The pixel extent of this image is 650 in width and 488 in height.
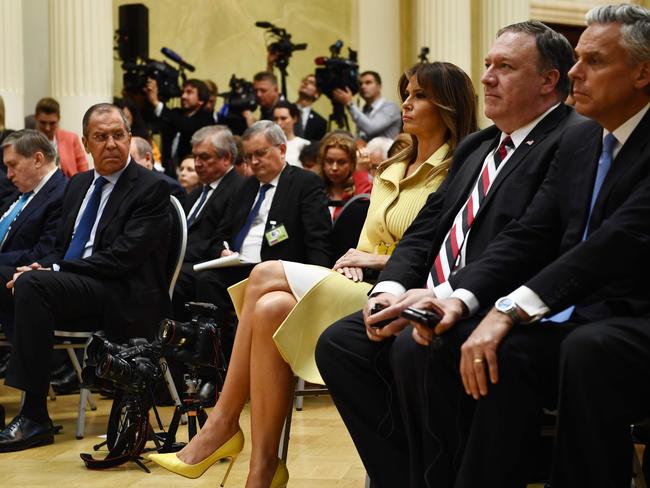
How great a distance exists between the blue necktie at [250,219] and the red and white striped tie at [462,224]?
2965 mm

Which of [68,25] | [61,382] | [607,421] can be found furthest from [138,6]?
[607,421]

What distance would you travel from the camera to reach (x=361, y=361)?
3008 mm

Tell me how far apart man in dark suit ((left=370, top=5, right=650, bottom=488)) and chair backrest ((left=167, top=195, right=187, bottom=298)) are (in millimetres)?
2500

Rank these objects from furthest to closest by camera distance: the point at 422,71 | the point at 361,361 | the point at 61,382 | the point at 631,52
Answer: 1. the point at 61,382
2. the point at 422,71
3. the point at 361,361
4. the point at 631,52

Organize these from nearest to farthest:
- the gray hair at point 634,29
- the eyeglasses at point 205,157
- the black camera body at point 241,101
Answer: the gray hair at point 634,29, the eyeglasses at point 205,157, the black camera body at point 241,101

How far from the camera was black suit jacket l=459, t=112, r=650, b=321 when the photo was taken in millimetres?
2582

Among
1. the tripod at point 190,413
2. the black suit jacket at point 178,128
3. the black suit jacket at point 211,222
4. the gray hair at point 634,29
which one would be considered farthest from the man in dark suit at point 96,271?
the black suit jacket at point 178,128

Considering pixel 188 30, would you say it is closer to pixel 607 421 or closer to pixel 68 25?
pixel 68 25

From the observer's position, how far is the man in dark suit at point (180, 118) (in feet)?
29.9

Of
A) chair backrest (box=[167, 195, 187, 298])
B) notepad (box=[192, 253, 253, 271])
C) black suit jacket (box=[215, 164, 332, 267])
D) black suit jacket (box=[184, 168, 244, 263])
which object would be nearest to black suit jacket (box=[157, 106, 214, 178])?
black suit jacket (box=[184, 168, 244, 263])

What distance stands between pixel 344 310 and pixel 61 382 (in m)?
3.10

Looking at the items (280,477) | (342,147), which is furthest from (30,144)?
(280,477)

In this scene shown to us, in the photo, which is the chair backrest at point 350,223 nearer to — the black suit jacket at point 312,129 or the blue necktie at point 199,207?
the blue necktie at point 199,207

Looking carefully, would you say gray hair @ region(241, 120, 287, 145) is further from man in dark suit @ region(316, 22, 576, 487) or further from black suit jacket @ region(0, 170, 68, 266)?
man in dark suit @ region(316, 22, 576, 487)
